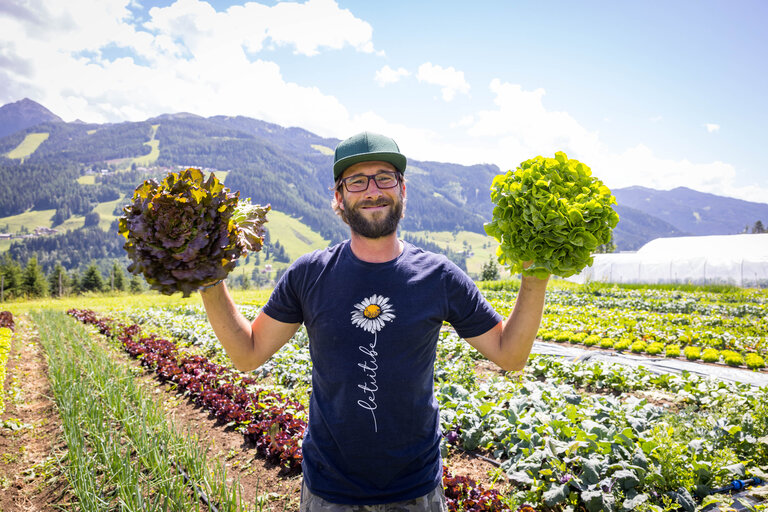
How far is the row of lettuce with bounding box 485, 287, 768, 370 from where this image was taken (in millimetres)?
9859

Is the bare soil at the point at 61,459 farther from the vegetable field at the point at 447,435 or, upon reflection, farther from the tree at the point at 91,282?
the tree at the point at 91,282

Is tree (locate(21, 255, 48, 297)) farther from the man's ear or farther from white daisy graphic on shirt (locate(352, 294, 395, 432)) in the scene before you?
white daisy graphic on shirt (locate(352, 294, 395, 432))

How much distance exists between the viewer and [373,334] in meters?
2.07

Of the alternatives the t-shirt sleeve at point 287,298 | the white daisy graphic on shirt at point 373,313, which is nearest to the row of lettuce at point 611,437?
the white daisy graphic on shirt at point 373,313

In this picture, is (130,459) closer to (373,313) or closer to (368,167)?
(373,313)

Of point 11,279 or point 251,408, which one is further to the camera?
point 11,279

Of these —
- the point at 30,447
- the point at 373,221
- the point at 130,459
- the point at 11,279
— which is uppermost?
the point at 373,221

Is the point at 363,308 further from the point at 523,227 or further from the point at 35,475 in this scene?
the point at 35,475

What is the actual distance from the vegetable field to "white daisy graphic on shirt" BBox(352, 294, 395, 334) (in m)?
2.10

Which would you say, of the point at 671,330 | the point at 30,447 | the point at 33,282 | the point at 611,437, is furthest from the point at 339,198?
the point at 33,282

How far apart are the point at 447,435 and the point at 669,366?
21.8 feet

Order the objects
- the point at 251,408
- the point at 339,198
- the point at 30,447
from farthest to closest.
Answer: the point at 251,408 < the point at 30,447 < the point at 339,198

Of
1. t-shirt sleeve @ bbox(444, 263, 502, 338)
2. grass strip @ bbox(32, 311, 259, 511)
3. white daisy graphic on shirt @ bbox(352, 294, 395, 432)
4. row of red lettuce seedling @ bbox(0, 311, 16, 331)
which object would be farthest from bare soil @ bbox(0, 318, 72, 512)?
row of red lettuce seedling @ bbox(0, 311, 16, 331)

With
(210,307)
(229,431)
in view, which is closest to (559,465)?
(210,307)
